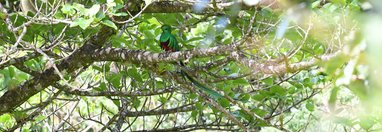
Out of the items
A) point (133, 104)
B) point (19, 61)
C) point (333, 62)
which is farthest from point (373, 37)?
point (133, 104)

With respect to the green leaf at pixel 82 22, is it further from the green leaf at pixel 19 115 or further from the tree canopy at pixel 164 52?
the green leaf at pixel 19 115

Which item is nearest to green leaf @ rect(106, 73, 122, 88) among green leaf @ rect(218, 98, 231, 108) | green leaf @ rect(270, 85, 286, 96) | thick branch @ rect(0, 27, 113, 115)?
thick branch @ rect(0, 27, 113, 115)

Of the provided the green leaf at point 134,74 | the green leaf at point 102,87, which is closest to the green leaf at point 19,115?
the green leaf at point 102,87

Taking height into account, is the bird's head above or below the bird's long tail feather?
above

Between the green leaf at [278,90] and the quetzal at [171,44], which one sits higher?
the quetzal at [171,44]

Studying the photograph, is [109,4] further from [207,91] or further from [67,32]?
[207,91]

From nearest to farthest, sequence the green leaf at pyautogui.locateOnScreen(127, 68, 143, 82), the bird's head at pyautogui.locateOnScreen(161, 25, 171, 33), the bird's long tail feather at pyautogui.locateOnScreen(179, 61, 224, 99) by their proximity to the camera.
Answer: the bird's long tail feather at pyautogui.locateOnScreen(179, 61, 224, 99) → the bird's head at pyautogui.locateOnScreen(161, 25, 171, 33) → the green leaf at pyautogui.locateOnScreen(127, 68, 143, 82)

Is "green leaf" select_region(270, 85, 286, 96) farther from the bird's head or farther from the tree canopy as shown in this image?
the bird's head

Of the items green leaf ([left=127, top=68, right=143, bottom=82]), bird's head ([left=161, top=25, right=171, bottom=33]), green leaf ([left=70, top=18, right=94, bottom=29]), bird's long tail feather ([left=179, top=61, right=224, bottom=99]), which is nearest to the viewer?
green leaf ([left=70, top=18, right=94, bottom=29])

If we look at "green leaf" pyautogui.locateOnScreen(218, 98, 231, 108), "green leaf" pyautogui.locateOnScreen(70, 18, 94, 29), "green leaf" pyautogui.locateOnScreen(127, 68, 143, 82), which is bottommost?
"green leaf" pyautogui.locateOnScreen(218, 98, 231, 108)

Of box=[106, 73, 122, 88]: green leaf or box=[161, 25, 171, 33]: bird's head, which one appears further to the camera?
box=[106, 73, 122, 88]: green leaf

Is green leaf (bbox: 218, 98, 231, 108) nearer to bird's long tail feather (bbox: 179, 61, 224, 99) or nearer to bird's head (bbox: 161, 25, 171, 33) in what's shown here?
bird's long tail feather (bbox: 179, 61, 224, 99)

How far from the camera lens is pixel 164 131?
209 centimetres

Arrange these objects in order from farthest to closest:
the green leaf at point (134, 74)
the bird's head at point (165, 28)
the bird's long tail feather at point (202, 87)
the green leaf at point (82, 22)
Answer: the green leaf at point (134, 74) < the bird's head at point (165, 28) < the bird's long tail feather at point (202, 87) < the green leaf at point (82, 22)
